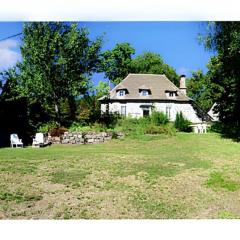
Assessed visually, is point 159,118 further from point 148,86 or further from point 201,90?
point 201,90

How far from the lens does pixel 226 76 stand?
4.88 m

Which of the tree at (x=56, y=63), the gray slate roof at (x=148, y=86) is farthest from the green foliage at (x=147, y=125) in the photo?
the tree at (x=56, y=63)

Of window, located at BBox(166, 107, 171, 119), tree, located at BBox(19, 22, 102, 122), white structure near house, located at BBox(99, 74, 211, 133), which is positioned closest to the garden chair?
tree, located at BBox(19, 22, 102, 122)

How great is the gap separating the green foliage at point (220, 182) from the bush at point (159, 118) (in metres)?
0.72

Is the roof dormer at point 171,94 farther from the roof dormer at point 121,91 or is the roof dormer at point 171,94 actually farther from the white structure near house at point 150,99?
the roof dormer at point 121,91

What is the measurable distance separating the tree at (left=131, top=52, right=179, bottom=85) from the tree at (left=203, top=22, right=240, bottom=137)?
0.40 metres

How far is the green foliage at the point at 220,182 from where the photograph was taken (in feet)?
14.9

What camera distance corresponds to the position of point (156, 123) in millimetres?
4793

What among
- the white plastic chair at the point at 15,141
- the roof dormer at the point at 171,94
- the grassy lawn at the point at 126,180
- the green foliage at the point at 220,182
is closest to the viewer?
the grassy lawn at the point at 126,180

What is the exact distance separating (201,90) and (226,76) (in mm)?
298

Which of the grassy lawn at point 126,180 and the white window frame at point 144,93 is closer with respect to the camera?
the grassy lawn at point 126,180
